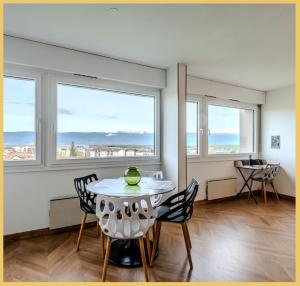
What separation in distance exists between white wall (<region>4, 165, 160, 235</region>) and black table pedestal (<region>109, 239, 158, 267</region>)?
3.63 ft

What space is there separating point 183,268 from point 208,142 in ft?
9.68

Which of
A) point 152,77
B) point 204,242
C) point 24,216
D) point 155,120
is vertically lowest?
point 204,242

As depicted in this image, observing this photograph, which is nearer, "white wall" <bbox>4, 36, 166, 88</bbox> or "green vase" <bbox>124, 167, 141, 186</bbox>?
"green vase" <bbox>124, 167, 141, 186</bbox>

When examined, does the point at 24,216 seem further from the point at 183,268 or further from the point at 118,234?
the point at 183,268

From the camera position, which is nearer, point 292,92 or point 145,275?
point 145,275

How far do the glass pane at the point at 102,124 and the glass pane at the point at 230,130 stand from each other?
1.55 meters

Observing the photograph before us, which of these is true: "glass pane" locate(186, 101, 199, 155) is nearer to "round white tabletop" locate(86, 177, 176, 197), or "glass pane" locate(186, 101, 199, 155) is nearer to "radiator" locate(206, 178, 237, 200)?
"radiator" locate(206, 178, 237, 200)

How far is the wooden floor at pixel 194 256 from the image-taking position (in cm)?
212

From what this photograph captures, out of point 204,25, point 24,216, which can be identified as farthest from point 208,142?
point 24,216

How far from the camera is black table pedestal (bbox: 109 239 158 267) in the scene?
7.50 ft

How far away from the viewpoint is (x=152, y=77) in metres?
3.77

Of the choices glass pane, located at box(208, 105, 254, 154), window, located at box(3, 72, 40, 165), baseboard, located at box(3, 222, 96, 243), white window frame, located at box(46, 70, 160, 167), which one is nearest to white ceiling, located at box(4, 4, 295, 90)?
white window frame, located at box(46, 70, 160, 167)

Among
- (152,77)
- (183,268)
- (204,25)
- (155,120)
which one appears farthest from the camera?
(155,120)

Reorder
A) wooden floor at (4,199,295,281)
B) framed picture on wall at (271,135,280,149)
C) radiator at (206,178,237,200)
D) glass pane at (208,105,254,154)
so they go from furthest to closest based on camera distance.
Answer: framed picture on wall at (271,135,280,149) < glass pane at (208,105,254,154) < radiator at (206,178,237,200) < wooden floor at (4,199,295,281)
